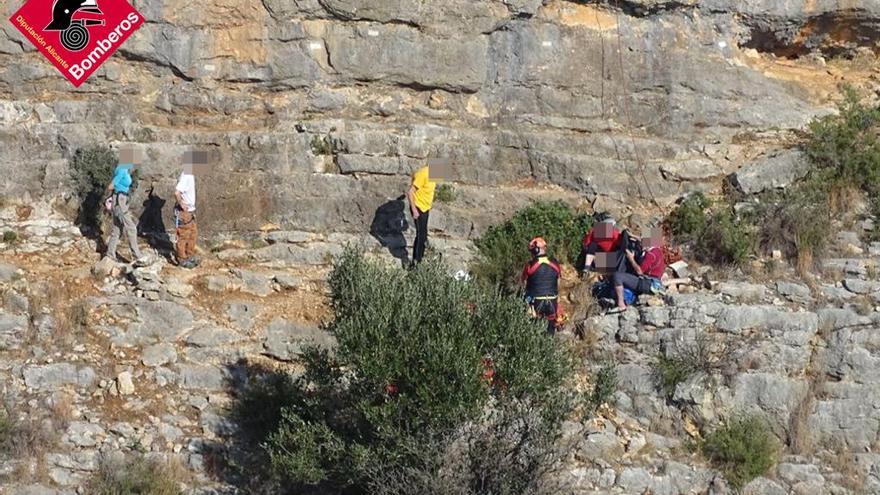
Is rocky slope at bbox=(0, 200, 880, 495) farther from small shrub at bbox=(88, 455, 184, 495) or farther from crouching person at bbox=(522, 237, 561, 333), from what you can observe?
crouching person at bbox=(522, 237, 561, 333)

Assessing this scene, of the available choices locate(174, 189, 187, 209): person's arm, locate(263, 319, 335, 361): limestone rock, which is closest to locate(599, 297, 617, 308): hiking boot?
locate(263, 319, 335, 361): limestone rock

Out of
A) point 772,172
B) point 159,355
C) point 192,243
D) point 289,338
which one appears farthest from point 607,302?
point 159,355

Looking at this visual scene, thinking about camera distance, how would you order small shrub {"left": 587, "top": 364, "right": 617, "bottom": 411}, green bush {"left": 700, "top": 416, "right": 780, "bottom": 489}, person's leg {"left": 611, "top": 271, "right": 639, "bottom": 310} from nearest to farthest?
small shrub {"left": 587, "top": 364, "right": 617, "bottom": 411} → green bush {"left": 700, "top": 416, "right": 780, "bottom": 489} → person's leg {"left": 611, "top": 271, "right": 639, "bottom": 310}

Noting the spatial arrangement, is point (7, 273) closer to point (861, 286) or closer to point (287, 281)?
point (287, 281)

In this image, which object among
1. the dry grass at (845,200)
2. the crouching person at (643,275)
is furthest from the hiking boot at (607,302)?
the dry grass at (845,200)

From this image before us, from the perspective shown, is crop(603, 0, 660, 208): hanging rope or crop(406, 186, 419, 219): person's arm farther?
crop(603, 0, 660, 208): hanging rope

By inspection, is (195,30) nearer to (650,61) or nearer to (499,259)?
(499,259)

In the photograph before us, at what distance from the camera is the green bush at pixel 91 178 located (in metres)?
14.1

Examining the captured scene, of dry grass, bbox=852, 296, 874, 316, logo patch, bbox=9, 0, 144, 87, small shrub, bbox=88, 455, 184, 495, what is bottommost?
small shrub, bbox=88, 455, 184, 495

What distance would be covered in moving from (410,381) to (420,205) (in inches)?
160

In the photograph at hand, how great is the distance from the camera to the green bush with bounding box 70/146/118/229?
1408 cm

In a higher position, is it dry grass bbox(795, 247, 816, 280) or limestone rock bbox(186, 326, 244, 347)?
dry grass bbox(795, 247, 816, 280)

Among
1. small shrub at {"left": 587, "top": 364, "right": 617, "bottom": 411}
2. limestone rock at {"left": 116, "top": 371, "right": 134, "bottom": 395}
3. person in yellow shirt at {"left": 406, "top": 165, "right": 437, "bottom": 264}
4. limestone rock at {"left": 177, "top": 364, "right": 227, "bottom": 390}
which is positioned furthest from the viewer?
person in yellow shirt at {"left": 406, "top": 165, "right": 437, "bottom": 264}

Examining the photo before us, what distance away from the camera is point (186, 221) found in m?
13.4
